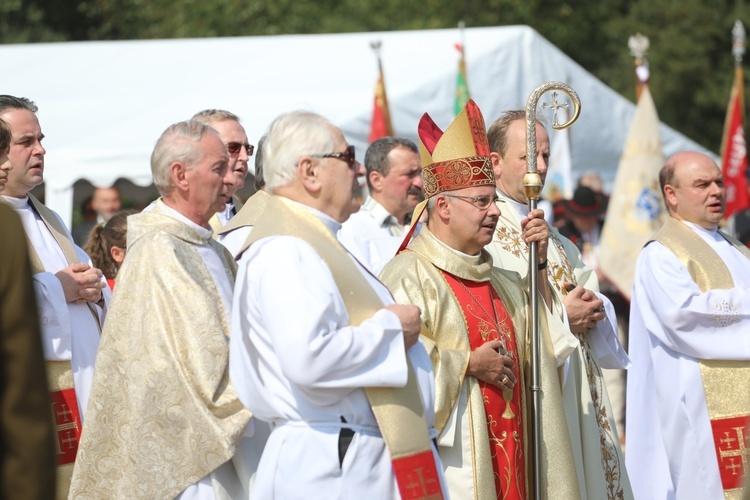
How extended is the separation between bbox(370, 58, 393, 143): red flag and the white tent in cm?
106

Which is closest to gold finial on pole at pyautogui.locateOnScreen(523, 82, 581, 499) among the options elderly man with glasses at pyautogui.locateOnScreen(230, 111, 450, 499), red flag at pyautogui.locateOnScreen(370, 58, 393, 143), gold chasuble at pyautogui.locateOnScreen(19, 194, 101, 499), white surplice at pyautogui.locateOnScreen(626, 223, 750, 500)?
elderly man with glasses at pyautogui.locateOnScreen(230, 111, 450, 499)

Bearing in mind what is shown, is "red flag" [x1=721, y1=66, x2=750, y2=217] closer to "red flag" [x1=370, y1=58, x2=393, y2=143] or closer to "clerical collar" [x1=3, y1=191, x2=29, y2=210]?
"red flag" [x1=370, y1=58, x2=393, y2=143]

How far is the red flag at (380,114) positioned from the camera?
11.3m

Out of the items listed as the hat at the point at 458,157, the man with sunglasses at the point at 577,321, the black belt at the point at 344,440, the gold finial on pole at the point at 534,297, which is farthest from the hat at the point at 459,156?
the black belt at the point at 344,440

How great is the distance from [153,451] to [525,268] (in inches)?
84.4

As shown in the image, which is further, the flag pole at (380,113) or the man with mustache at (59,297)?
the flag pole at (380,113)

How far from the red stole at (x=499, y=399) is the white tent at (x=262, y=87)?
7581 mm

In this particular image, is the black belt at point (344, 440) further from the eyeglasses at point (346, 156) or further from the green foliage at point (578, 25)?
the green foliage at point (578, 25)

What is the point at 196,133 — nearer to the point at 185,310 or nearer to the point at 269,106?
the point at 185,310

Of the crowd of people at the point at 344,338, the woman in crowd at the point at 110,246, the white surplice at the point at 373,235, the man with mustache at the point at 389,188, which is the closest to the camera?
the crowd of people at the point at 344,338

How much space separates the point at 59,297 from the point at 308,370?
1.85m

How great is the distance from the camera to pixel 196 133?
459cm

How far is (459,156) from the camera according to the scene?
5090 mm

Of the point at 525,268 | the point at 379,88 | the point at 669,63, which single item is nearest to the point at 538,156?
the point at 525,268
